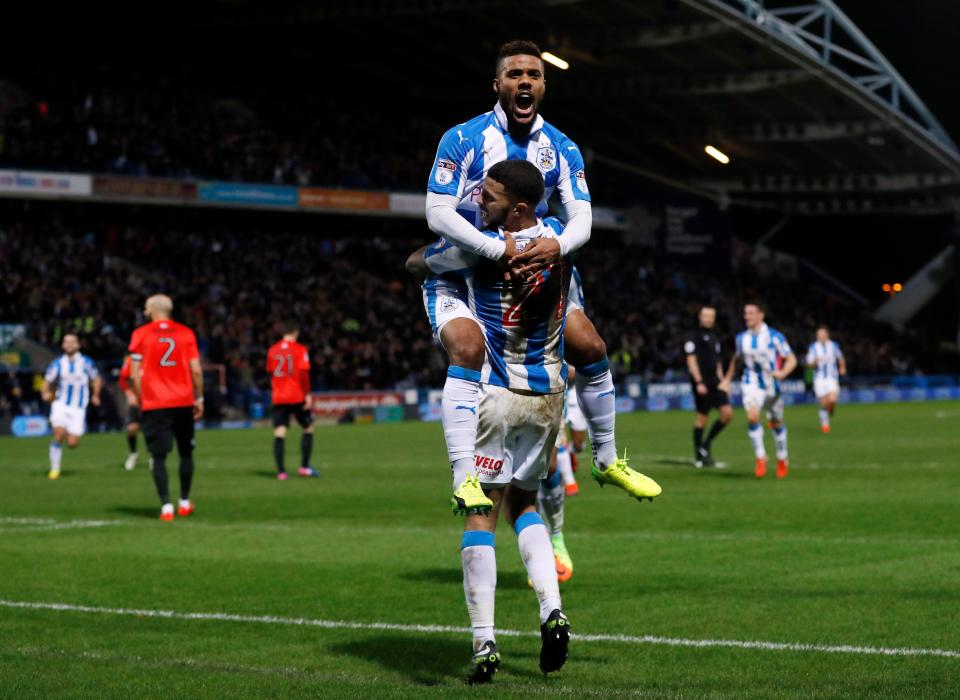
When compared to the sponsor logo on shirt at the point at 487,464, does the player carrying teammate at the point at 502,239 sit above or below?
above

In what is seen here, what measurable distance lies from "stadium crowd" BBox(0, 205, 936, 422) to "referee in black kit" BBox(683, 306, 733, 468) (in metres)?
20.8

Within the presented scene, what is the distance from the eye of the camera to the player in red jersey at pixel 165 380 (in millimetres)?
14500

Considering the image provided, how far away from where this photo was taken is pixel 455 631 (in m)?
7.88

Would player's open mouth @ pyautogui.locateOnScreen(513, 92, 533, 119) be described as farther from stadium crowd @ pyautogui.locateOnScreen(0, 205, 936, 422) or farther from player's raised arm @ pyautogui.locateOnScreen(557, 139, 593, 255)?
stadium crowd @ pyautogui.locateOnScreen(0, 205, 936, 422)

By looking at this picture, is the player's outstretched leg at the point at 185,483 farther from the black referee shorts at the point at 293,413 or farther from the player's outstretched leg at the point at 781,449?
the player's outstretched leg at the point at 781,449

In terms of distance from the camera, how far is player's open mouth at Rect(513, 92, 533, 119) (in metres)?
6.57

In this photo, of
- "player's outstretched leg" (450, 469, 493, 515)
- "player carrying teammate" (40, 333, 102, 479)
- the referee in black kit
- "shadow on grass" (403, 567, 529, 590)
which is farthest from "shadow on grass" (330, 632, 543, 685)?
"player carrying teammate" (40, 333, 102, 479)

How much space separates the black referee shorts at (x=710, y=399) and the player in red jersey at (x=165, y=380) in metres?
9.29

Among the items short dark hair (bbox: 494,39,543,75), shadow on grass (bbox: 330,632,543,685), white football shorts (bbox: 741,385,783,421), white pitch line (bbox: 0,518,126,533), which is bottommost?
white pitch line (bbox: 0,518,126,533)

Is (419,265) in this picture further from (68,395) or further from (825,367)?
(825,367)

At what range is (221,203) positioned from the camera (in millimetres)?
48094

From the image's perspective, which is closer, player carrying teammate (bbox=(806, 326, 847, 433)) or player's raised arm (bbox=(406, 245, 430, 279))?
player's raised arm (bbox=(406, 245, 430, 279))

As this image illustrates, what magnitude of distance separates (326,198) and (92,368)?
92.8ft

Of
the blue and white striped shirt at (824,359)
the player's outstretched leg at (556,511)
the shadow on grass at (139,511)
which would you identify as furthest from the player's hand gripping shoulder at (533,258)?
the blue and white striped shirt at (824,359)
